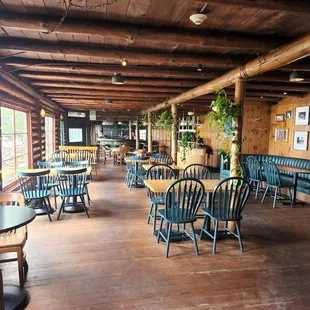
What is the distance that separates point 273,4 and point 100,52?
2025 mm

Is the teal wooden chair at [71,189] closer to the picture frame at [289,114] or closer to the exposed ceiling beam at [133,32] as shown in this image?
the exposed ceiling beam at [133,32]

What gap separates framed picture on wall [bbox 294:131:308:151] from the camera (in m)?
6.37

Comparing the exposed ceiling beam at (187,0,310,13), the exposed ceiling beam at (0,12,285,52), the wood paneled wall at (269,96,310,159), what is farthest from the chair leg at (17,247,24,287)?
the wood paneled wall at (269,96,310,159)

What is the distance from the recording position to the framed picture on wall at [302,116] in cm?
634

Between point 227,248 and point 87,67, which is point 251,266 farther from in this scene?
point 87,67

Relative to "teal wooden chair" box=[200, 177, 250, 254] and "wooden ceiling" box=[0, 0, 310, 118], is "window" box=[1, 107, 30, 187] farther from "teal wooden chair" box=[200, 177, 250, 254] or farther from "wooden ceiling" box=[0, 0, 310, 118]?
"teal wooden chair" box=[200, 177, 250, 254]

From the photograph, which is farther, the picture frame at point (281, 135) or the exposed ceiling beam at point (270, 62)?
the picture frame at point (281, 135)

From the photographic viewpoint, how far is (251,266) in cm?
274

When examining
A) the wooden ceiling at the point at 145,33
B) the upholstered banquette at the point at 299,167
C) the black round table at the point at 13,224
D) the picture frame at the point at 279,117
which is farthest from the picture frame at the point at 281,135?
the black round table at the point at 13,224

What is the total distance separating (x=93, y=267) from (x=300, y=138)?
6170 millimetres

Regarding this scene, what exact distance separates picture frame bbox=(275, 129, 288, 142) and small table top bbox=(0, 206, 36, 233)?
23.2 feet

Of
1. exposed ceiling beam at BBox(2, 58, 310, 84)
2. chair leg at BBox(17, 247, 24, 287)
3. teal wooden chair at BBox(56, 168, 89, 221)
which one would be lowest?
chair leg at BBox(17, 247, 24, 287)

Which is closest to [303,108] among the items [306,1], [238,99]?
[238,99]

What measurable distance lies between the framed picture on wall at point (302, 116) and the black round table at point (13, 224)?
662 cm
